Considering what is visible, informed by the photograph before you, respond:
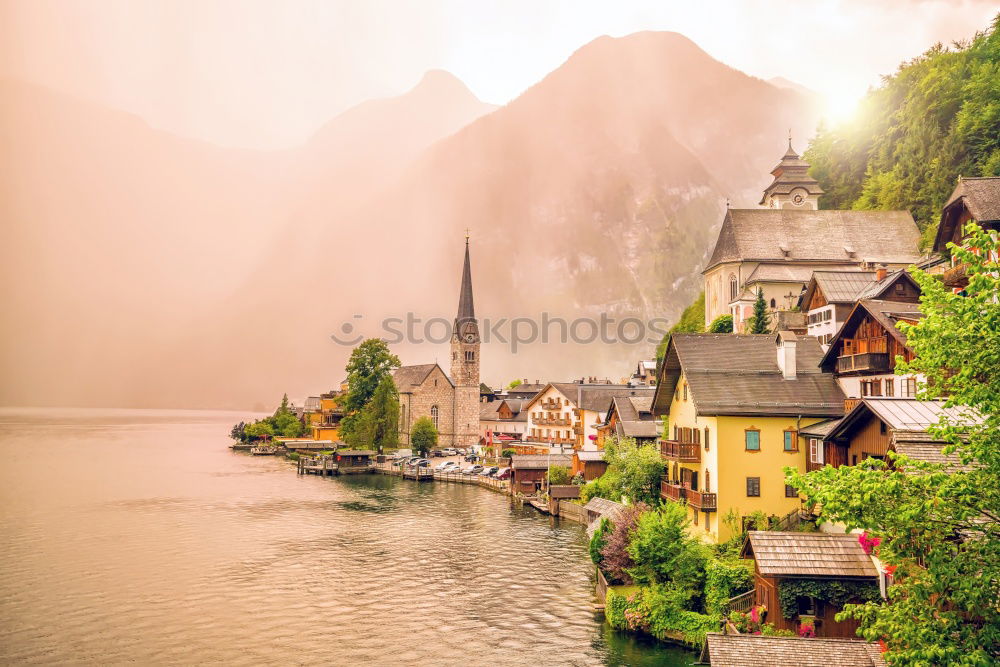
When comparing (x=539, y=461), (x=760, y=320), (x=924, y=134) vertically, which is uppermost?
(x=924, y=134)

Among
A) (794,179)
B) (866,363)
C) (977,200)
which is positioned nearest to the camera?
(866,363)

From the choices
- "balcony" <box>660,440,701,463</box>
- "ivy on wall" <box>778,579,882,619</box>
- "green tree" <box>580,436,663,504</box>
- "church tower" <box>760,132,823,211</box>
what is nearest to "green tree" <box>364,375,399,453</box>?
"church tower" <box>760,132,823,211</box>

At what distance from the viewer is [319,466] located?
353ft

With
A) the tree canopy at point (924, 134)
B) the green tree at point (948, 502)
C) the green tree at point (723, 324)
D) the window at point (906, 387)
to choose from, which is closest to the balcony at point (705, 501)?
the window at point (906, 387)

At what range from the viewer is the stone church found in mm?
139625

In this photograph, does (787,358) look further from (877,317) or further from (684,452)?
(684,452)

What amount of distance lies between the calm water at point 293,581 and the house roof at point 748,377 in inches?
463

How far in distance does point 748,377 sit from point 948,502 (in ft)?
78.1

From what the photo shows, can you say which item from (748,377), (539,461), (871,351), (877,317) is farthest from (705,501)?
(539,461)

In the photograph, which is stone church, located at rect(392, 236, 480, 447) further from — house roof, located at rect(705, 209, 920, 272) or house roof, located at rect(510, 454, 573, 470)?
house roof, located at rect(705, 209, 920, 272)

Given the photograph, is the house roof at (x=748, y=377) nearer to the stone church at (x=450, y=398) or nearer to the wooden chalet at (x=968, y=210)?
the wooden chalet at (x=968, y=210)

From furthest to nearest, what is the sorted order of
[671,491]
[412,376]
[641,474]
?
[412,376]
[641,474]
[671,491]

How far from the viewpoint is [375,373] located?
387 ft

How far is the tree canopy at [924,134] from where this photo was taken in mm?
71000
